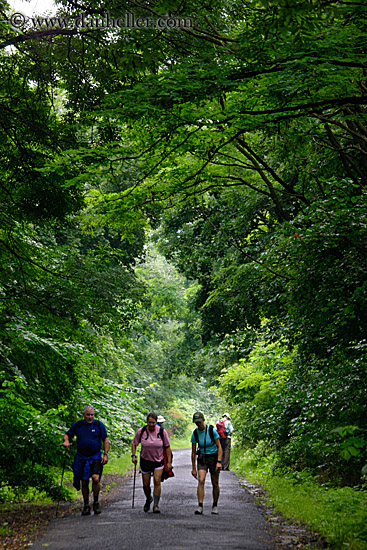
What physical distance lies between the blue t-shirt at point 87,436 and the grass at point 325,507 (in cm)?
348

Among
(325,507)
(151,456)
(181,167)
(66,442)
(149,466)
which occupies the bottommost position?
(325,507)

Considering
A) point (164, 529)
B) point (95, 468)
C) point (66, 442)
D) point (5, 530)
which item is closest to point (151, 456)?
point (95, 468)

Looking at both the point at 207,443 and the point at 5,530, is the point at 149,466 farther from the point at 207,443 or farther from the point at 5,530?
the point at 5,530

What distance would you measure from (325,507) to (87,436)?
13.6 feet

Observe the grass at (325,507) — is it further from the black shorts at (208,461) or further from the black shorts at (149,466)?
the black shorts at (149,466)

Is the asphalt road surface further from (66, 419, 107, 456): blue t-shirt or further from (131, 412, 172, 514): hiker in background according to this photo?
(66, 419, 107, 456): blue t-shirt

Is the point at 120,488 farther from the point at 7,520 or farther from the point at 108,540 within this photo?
the point at 108,540

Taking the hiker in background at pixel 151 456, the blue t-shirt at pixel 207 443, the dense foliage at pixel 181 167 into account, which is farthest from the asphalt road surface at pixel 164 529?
the dense foliage at pixel 181 167

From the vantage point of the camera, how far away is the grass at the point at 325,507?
710 centimetres

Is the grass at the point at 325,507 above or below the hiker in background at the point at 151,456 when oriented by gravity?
below

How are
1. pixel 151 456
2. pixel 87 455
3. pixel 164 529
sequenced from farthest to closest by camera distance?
pixel 151 456, pixel 87 455, pixel 164 529

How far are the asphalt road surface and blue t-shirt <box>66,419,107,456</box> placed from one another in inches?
42.3

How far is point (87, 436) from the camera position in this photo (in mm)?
9750

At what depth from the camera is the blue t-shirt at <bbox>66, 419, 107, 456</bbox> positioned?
9.72 metres
